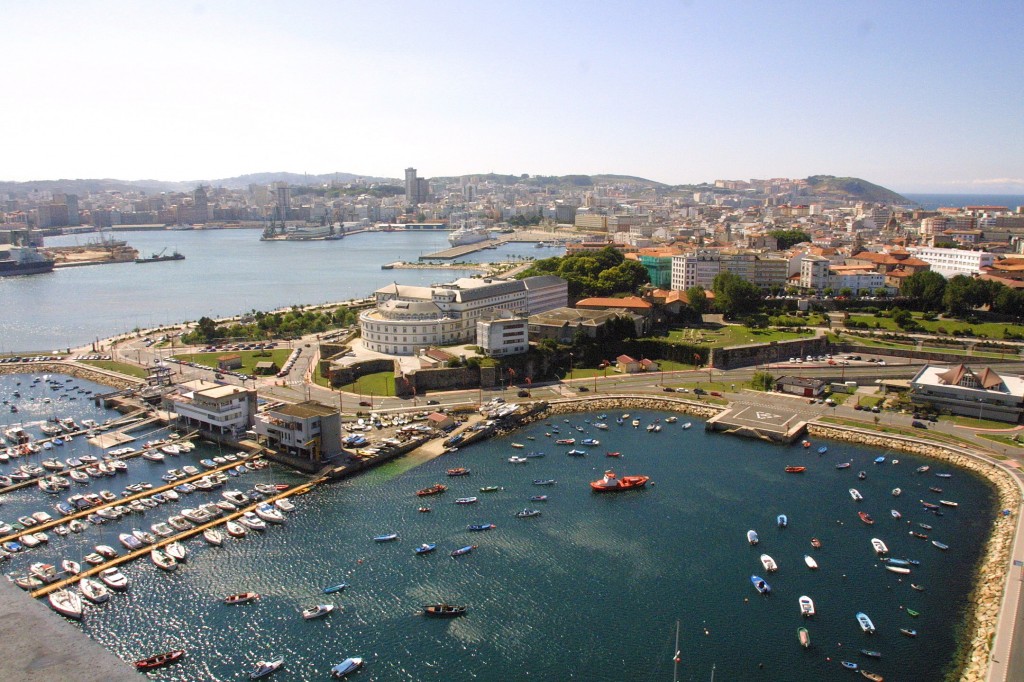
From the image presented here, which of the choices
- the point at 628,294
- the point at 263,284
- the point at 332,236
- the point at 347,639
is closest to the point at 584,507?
the point at 347,639

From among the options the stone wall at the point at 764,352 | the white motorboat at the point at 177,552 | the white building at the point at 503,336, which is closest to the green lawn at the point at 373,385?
the white building at the point at 503,336

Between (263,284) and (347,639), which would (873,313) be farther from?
(263,284)

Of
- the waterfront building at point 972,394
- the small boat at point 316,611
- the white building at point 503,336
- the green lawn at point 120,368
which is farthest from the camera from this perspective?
the green lawn at point 120,368

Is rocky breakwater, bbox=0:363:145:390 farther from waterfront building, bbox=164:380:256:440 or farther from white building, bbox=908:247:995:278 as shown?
white building, bbox=908:247:995:278

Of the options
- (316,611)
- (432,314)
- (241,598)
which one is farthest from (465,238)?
(316,611)

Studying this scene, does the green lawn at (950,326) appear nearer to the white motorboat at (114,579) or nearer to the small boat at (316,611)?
the small boat at (316,611)

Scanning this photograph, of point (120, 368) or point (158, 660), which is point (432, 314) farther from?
point (158, 660)
